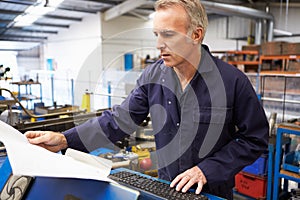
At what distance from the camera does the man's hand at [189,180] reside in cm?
70

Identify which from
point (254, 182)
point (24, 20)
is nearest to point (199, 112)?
point (254, 182)

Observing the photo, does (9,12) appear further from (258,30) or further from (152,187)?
(152,187)

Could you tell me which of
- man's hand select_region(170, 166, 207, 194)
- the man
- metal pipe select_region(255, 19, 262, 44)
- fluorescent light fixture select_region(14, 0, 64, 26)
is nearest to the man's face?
the man

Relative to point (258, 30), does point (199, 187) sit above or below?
below

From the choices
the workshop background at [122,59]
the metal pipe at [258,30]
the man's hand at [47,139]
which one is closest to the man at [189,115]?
the man's hand at [47,139]

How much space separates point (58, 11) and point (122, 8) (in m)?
1.74

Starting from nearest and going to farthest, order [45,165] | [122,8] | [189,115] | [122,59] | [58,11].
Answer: [45,165]
[189,115]
[122,8]
[58,11]
[122,59]

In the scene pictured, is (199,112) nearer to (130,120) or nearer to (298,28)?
(130,120)

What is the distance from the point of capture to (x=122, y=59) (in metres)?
7.55

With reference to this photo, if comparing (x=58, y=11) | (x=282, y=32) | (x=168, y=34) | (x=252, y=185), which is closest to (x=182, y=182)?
(x=168, y=34)

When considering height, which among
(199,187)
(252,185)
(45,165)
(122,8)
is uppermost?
(122,8)

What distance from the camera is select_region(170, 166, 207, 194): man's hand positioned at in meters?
0.70

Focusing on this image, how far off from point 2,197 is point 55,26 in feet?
27.0

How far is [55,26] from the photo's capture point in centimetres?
816
